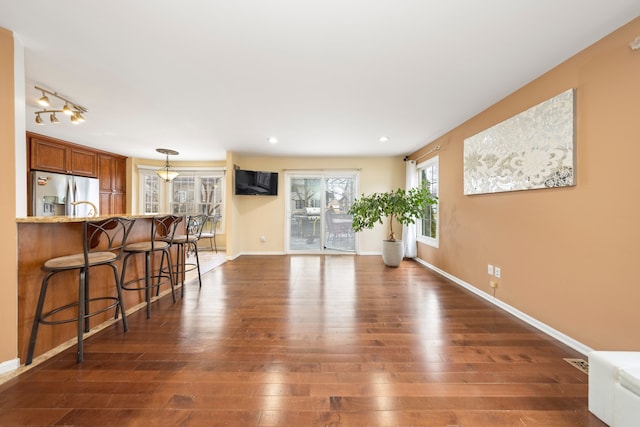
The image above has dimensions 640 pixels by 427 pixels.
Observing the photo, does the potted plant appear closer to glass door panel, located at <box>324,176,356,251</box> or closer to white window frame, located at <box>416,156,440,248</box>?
white window frame, located at <box>416,156,440,248</box>

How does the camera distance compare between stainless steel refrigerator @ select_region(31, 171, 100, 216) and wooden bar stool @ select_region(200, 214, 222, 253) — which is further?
wooden bar stool @ select_region(200, 214, 222, 253)

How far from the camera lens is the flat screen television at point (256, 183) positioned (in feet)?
17.9

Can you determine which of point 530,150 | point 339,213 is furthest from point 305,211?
point 530,150

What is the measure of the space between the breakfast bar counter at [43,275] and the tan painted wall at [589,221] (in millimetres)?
3957

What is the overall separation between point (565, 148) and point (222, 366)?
10.6 ft

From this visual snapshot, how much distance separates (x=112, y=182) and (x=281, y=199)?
13.1 feet

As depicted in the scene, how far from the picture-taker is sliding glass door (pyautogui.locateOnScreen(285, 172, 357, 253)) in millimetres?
5977

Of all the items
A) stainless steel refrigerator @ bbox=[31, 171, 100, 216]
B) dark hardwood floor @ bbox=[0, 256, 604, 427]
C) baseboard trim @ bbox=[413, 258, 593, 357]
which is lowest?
dark hardwood floor @ bbox=[0, 256, 604, 427]

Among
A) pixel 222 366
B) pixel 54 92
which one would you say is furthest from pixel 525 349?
pixel 54 92

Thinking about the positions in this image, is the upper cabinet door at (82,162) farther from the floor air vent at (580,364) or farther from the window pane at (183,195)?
the floor air vent at (580,364)

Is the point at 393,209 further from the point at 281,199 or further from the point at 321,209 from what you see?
the point at 281,199

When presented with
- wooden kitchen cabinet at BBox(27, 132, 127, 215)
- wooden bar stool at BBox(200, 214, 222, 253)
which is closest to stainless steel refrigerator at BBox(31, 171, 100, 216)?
wooden kitchen cabinet at BBox(27, 132, 127, 215)

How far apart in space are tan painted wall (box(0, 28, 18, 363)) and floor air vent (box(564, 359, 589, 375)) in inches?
156

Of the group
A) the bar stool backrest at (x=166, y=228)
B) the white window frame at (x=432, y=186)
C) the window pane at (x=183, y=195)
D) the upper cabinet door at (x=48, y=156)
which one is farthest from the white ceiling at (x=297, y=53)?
the window pane at (x=183, y=195)
